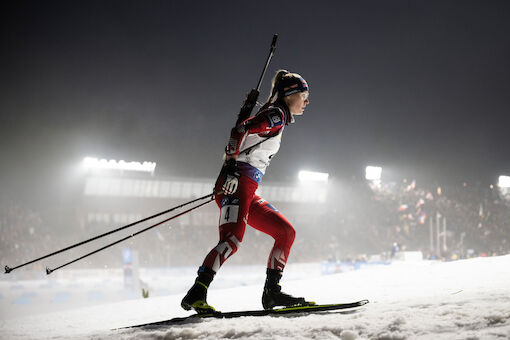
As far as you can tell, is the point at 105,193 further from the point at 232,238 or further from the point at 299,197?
the point at 232,238

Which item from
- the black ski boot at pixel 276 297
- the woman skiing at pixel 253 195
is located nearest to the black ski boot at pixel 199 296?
the woman skiing at pixel 253 195

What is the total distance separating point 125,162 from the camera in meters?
38.7

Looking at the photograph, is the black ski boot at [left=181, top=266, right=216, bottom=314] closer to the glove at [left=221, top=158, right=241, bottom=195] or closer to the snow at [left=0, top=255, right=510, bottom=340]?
the snow at [left=0, top=255, right=510, bottom=340]

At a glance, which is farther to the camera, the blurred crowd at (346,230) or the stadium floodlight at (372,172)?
the stadium floodlight at (372,172)

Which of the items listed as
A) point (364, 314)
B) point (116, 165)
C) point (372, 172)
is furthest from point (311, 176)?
point (364, 314)

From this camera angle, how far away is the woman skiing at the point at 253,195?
10.7 feet

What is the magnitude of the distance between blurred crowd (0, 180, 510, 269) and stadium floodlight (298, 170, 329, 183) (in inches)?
97.4

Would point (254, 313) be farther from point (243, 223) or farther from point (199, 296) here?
point (243, 223)

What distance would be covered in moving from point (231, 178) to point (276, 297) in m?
0.96

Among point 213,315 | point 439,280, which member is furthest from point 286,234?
point 439,280

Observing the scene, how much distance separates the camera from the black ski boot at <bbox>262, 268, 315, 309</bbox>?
345cm

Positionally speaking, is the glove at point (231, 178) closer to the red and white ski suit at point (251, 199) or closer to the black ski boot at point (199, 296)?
the red and white ski suit at point (251, 199)

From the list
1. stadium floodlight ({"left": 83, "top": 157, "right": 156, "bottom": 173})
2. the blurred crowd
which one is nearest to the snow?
the blurred crowd

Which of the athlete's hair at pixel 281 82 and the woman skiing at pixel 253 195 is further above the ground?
the athlete's hair at pixel 281 82
